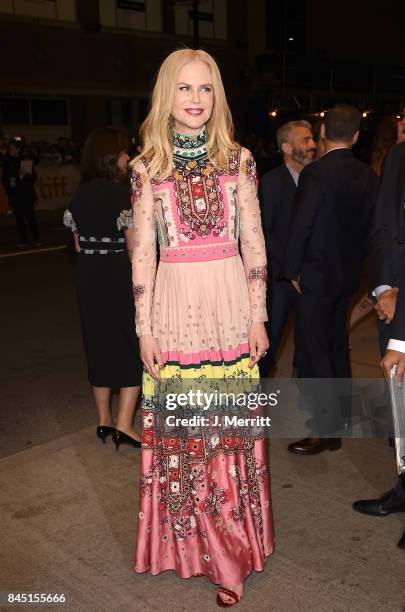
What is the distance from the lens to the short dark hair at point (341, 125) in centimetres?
387

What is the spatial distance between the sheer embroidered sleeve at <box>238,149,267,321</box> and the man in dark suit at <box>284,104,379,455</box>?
1334 mm

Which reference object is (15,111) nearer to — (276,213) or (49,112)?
(49,112)

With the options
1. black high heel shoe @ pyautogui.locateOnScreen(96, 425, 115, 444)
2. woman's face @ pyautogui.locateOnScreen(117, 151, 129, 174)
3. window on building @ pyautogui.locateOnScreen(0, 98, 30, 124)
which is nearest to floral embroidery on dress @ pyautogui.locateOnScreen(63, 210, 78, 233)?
woman's face @ pyautogui.locateOnScreen(117, 151, 129, 174)

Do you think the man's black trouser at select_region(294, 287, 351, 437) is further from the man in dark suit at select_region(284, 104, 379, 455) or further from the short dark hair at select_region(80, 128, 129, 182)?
the short dark hair at select_region(80, 128, 129, 182)

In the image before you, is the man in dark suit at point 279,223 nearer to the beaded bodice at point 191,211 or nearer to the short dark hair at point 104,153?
the short dark hair at point 104,153

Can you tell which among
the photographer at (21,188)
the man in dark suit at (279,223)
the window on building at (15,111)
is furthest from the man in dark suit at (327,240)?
the window on building at (15,111)

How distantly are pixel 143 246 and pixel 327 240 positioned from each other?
168 centimetres

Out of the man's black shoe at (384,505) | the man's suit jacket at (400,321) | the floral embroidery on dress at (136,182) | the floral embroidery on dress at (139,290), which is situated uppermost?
the floral embroidery on dress at (136,182)

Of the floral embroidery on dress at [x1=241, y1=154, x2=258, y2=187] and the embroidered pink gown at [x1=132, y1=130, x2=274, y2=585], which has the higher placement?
the floral embroidery on dress at [x1=241, y1=154, x2=258, y2=187]

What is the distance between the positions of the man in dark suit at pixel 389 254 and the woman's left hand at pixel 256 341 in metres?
0.60

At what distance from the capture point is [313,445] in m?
3.94

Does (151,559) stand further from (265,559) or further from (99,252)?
(99,252)

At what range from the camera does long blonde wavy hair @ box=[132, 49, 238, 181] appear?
96.4 inches

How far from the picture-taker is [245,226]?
2615mm
